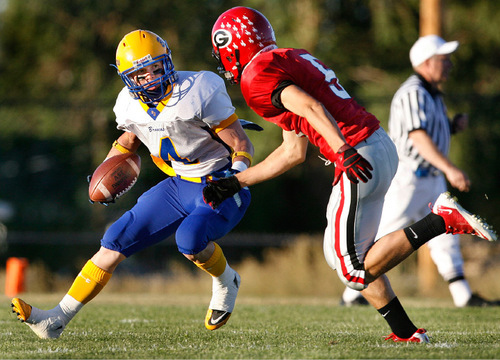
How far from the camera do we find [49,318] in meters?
4.20

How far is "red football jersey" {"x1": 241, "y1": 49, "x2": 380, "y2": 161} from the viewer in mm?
3674

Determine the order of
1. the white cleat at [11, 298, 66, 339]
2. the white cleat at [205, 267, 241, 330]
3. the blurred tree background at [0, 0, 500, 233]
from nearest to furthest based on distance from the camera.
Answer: the white cleat at [11, 298, 66, 339] < the white cleat at [205, 267, 241, 330] < the blurred tree background at [0, 0, 500, 233]

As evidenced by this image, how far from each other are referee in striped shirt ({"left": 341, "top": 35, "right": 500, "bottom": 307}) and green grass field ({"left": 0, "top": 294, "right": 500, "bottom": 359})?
379 mm

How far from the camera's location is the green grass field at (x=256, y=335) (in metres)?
3.61

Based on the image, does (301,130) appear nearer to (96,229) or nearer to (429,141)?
(429,141)

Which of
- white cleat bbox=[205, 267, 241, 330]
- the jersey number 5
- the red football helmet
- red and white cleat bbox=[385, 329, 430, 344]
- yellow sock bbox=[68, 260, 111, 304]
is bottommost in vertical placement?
white cleat bbox=[205, 267, 241, 330]

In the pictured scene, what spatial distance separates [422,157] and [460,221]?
235 cm

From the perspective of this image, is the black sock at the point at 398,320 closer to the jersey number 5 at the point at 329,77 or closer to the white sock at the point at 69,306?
the jersey number 5 at the point at 329,77

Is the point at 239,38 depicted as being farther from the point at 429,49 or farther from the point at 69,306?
the point at 429,49

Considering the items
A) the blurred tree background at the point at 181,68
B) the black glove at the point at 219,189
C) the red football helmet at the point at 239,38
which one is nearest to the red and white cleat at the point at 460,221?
the black glove at the point at 219,189

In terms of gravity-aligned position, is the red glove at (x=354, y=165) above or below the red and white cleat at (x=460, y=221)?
above

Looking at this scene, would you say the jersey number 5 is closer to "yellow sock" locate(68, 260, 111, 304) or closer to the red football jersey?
the red football jersey

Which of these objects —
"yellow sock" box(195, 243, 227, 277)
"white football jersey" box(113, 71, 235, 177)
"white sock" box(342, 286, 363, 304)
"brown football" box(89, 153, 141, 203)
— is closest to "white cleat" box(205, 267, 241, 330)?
"yellow sock" box(195, 243, 227, 277)

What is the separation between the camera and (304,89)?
12.4 feet
